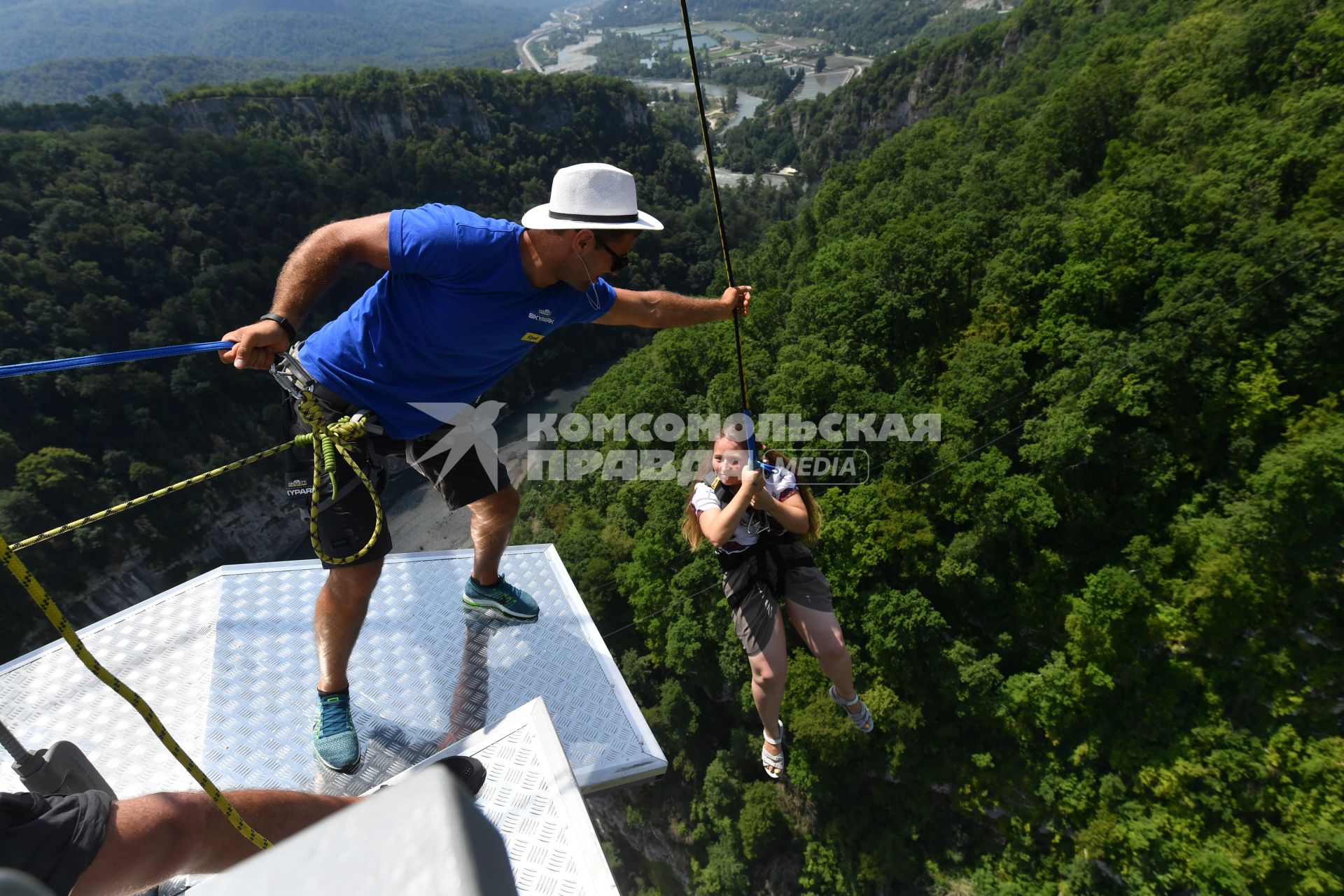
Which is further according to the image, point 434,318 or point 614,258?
point 614,258

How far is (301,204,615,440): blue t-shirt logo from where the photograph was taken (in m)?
3.27

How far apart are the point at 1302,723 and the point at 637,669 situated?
59.8 ft

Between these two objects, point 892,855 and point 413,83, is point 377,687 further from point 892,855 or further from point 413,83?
point 413,83

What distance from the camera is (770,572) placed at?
5.54m

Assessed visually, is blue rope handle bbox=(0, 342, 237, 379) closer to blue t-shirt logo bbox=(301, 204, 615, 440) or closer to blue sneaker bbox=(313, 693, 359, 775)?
blue t-shirt logo bbox=(301, 204, 615, 440)

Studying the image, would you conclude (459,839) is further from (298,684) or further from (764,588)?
(764,588)

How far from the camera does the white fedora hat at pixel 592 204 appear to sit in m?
3.34

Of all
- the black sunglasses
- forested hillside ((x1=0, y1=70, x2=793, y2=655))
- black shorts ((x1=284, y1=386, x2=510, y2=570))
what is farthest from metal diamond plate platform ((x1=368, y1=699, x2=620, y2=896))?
forested hillside ((x1=0, y1=70, x2=793, y2=655))

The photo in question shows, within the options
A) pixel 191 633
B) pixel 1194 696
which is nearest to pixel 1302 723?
pixel 1194 696

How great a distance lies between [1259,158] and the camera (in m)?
18.3

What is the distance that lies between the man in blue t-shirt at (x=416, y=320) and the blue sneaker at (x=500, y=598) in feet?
3.92

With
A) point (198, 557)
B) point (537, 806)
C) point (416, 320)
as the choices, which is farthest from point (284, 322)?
point (198, 557)

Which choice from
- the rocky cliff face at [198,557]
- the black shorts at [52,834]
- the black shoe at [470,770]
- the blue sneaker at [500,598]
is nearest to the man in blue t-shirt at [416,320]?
the black shoe at [470,770]

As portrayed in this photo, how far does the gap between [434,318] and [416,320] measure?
11 cm
